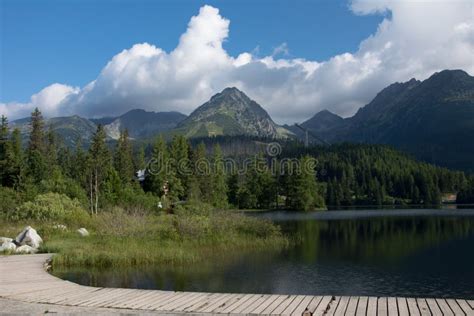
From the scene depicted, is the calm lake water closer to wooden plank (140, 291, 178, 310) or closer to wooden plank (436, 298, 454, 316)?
wooden plank (140, 291, 178, 310)

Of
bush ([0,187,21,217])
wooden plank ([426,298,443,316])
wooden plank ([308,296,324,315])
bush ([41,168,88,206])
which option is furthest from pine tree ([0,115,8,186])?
wooden plank ([426,298,443,316])

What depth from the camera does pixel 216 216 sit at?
36625mm

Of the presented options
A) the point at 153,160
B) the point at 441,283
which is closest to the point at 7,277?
the point at 441,283

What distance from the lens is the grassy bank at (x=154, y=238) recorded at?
84.0 feet

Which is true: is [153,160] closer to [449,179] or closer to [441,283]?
[441,283]

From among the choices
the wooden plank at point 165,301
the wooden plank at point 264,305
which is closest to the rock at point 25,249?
the wooden plank at point 165,301

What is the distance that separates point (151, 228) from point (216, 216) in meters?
5.42

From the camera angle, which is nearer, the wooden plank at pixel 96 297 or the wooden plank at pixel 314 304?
the wooden plank at pixel 314 304

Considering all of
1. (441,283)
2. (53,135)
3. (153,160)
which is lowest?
(441,283)

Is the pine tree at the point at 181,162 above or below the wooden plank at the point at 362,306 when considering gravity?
above

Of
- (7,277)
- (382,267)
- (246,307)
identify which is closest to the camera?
(246,307)

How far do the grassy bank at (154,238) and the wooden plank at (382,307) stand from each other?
1574cm

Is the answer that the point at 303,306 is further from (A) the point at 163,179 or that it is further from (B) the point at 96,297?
(A) the point at 163,179

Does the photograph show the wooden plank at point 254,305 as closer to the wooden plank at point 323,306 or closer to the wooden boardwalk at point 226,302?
the wooden boardwalk at point 226,302
